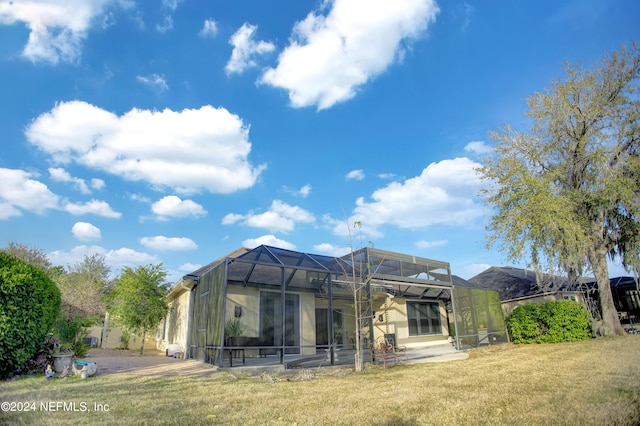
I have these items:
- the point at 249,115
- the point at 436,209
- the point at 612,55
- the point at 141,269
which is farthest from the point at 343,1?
Result: the point at 141,269

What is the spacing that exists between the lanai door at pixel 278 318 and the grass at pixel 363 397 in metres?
4.57

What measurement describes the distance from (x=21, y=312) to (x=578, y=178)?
58.5ft

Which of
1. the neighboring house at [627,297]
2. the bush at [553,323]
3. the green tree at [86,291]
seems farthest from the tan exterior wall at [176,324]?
the neighboring house at [627,297]

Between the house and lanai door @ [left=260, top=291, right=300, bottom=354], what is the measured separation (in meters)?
0.03

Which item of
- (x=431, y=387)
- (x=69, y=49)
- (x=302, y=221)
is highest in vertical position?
(x=69, y=49)

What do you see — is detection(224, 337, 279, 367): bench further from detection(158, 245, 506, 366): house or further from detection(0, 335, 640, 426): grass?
detection(0, 335, 640, 426): grass

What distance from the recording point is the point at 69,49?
9227 millimetres

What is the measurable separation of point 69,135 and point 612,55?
1955 cm

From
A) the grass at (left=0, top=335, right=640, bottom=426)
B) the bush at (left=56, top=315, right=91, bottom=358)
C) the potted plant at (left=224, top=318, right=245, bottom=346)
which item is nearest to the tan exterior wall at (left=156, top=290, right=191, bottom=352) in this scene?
the potted plant at (left=224, top=318, right=245, bottom=346)

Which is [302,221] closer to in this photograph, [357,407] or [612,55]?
[357,407]

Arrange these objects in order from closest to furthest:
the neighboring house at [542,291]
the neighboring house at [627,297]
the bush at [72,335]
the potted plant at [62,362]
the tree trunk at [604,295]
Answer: the potted plant at [62,362] → the bush at [72,335] → the tree trunk at [604,295] → the neighboring house at [542,291] → the neighboring house at [627,297]

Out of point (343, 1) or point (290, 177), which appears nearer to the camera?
point (343, 1)

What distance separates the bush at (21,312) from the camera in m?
6.41

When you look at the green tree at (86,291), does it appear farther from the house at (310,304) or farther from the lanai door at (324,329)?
the lanai door at (324,329)
